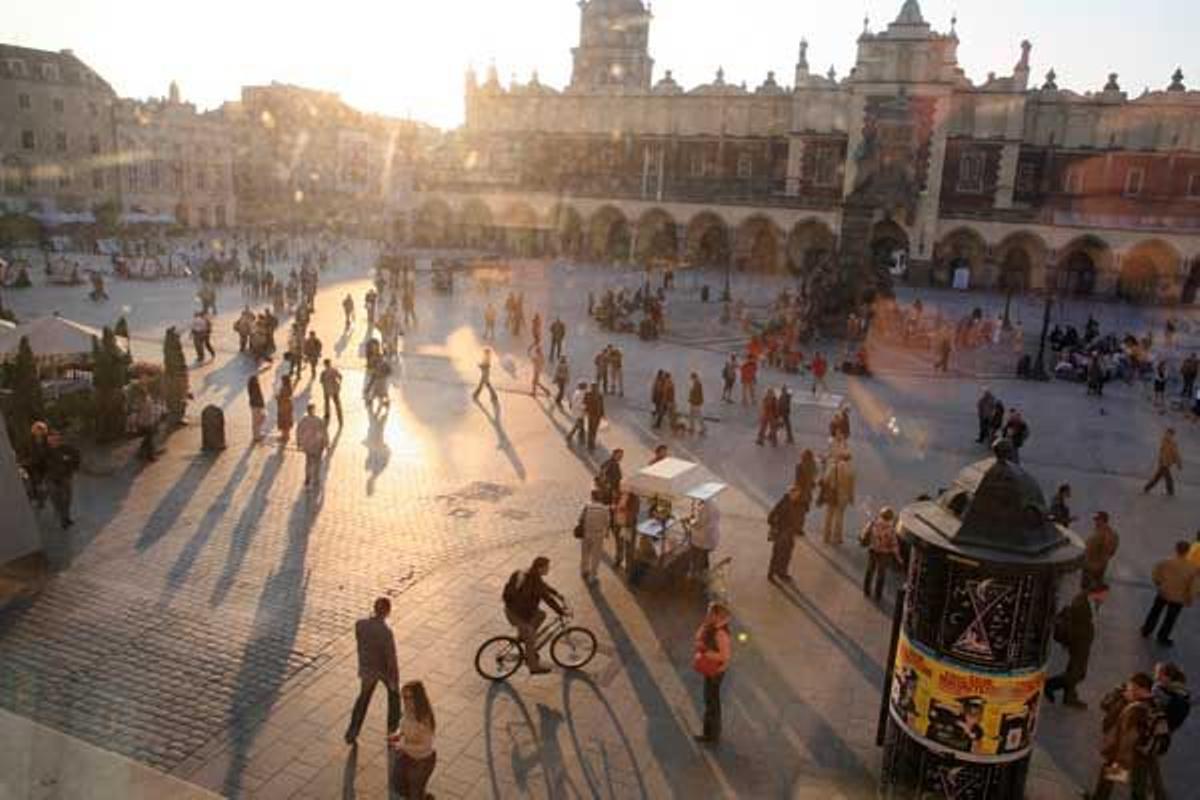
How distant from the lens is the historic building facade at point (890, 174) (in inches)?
1978

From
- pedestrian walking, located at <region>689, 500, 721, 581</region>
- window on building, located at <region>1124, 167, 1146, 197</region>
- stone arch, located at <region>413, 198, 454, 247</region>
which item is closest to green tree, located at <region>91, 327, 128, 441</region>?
pedestrian walking, located at <region>689, 500, 721, 581</region>

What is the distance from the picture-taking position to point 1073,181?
173 ft

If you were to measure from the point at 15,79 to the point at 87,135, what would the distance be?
5737mm

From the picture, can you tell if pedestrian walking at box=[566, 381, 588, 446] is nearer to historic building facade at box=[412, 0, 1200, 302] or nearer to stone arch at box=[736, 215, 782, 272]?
historic building facade at box=[412, 0, 1200, 302]

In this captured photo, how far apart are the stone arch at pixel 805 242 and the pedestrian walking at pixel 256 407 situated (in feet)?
148

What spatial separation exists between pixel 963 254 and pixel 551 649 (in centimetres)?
5190

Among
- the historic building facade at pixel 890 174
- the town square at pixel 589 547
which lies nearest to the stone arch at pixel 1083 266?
the historic building facade at pixel 890 174

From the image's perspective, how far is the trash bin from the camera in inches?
605

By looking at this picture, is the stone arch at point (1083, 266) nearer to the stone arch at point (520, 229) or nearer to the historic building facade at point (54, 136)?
the stone arch at point (520, 229)

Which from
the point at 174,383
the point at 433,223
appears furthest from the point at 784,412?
the point at 433,223

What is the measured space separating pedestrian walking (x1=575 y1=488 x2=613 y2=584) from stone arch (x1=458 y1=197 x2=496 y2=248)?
61.0m

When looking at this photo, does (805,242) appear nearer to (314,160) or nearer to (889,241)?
(889,241)

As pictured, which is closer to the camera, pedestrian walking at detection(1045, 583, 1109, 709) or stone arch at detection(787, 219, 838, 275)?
pedestrian walking at detection(1045, 583, 1109, 709)

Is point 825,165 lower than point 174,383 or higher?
higher
